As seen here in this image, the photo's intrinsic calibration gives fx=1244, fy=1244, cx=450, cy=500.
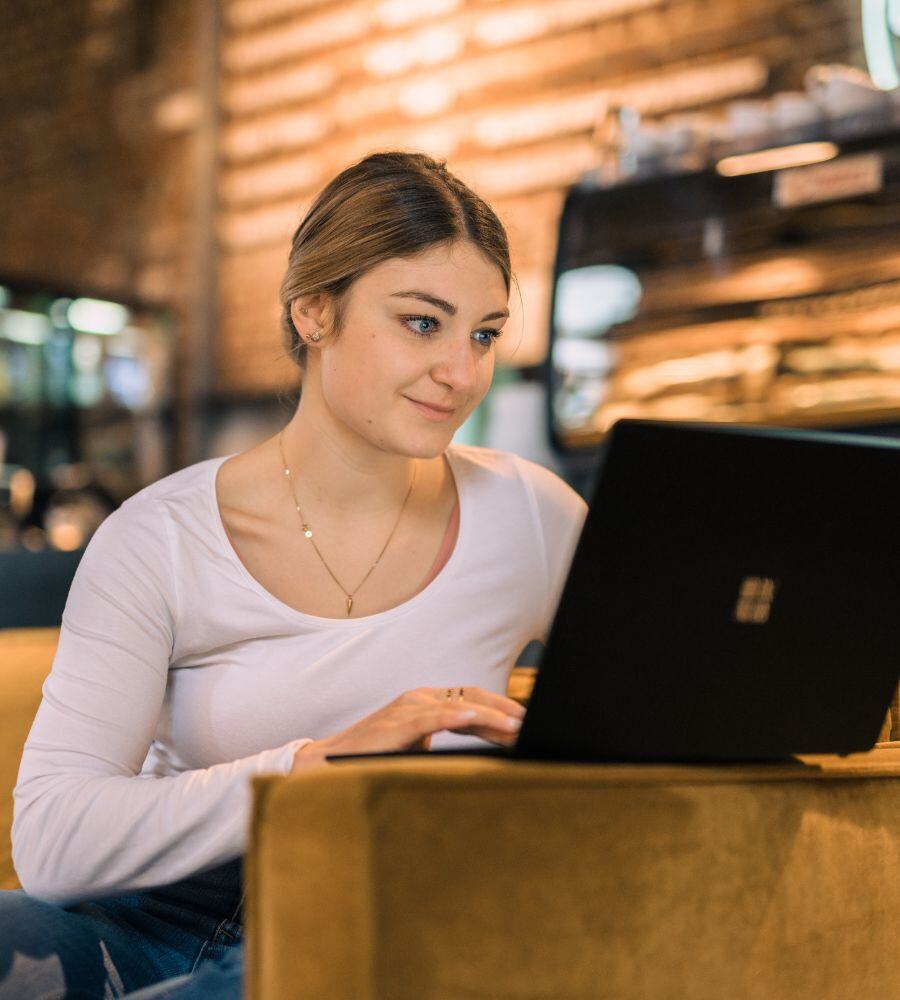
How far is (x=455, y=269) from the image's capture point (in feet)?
4.24

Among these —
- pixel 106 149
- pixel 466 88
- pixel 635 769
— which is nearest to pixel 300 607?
pixel 635 769

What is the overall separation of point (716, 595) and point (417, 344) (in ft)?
1.72

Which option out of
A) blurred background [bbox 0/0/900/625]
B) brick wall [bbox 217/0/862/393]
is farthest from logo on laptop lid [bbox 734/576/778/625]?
brick wall [bbox 217/0/862/393]

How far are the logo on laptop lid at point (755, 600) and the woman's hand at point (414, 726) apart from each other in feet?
0.62

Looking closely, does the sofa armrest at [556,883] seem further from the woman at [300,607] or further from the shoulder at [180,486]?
the shoulder at [180,486]

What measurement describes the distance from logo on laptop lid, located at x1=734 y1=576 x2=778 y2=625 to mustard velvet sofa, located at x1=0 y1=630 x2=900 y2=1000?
12 cm

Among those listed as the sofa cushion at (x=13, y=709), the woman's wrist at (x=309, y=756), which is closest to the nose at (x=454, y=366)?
→ the woman's wrist at (x=309, y=756)

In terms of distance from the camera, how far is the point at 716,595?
86 centimetres

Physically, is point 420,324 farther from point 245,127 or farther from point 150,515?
point 245,127

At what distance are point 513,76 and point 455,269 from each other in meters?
2.91

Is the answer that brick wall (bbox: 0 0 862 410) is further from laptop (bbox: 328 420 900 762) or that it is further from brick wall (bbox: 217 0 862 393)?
laptop (bbox: 328 420 900 762)

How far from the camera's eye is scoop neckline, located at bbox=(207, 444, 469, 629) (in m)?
1.30

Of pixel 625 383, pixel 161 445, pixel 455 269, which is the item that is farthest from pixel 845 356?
pixel 161 445

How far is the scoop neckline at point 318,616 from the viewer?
1.30m
